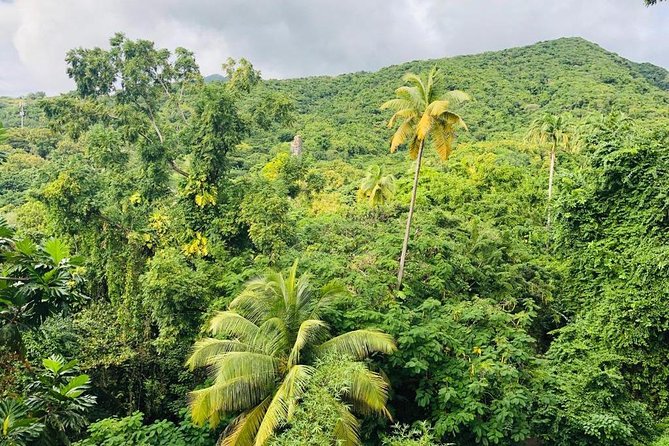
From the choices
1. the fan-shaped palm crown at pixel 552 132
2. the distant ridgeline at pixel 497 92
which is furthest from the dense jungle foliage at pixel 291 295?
the distant ridgeline at pixel 497 92

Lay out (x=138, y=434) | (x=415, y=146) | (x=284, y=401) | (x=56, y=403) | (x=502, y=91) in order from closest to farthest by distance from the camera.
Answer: (x=56, y=403) → (x=284, y=401) → (x=138, y=434) → (x=415, y=146) → (x=502, y=91)

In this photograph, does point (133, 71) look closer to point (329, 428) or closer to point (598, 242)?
point (329, 428)

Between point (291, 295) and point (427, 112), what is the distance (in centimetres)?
689

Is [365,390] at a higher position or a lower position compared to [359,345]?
lower

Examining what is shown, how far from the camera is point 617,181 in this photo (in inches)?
679

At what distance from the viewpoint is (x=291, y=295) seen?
423 inches

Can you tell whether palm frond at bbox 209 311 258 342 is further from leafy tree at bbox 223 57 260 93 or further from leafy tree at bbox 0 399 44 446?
leafy tree at bbox 223 57 260 93


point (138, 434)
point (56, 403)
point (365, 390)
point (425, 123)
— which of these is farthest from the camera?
point (425, 123)

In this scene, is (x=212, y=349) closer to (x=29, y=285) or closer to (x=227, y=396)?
(x=227, y=396)

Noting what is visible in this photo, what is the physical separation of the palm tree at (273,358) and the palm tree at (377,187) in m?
16.5

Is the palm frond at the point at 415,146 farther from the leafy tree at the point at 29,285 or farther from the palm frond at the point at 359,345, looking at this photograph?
the leafy tree at the point at 29,285

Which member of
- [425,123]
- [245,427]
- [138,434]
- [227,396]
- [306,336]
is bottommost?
[138,434]

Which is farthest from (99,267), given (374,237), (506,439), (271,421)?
(506,439)

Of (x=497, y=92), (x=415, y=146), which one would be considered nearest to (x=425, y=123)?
(x=415, y=146)
